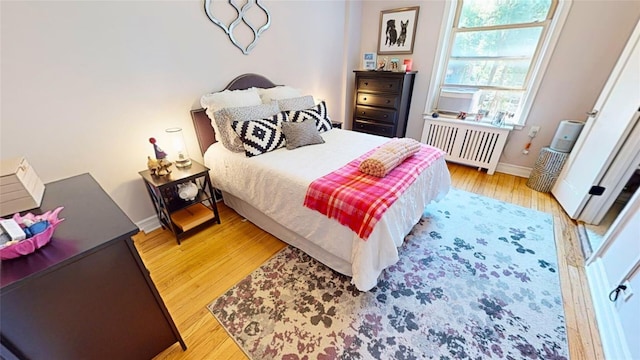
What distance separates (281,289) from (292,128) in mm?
1313

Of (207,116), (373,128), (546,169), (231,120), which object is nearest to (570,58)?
(546,169)

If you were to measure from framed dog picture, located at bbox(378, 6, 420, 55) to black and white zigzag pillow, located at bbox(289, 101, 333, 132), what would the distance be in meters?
1.68

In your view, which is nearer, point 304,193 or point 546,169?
point 304,193

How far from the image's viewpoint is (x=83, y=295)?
882 mm

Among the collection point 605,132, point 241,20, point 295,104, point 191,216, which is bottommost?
point 191,216

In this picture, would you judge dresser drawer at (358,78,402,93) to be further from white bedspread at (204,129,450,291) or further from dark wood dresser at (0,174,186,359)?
dark wood dresser at (0,174,186,359)

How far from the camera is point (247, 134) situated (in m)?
1.96

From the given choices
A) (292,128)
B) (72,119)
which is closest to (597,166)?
(292,128)

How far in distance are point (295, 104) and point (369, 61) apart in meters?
1.73

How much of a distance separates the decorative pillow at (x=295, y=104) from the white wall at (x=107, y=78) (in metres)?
0.54

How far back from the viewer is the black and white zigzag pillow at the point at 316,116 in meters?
2.30

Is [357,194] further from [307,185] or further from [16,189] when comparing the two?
[16,189]

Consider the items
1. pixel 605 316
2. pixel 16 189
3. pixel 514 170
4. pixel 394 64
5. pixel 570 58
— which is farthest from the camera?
pixel 394 64

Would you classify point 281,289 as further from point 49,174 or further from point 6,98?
point 6,98
